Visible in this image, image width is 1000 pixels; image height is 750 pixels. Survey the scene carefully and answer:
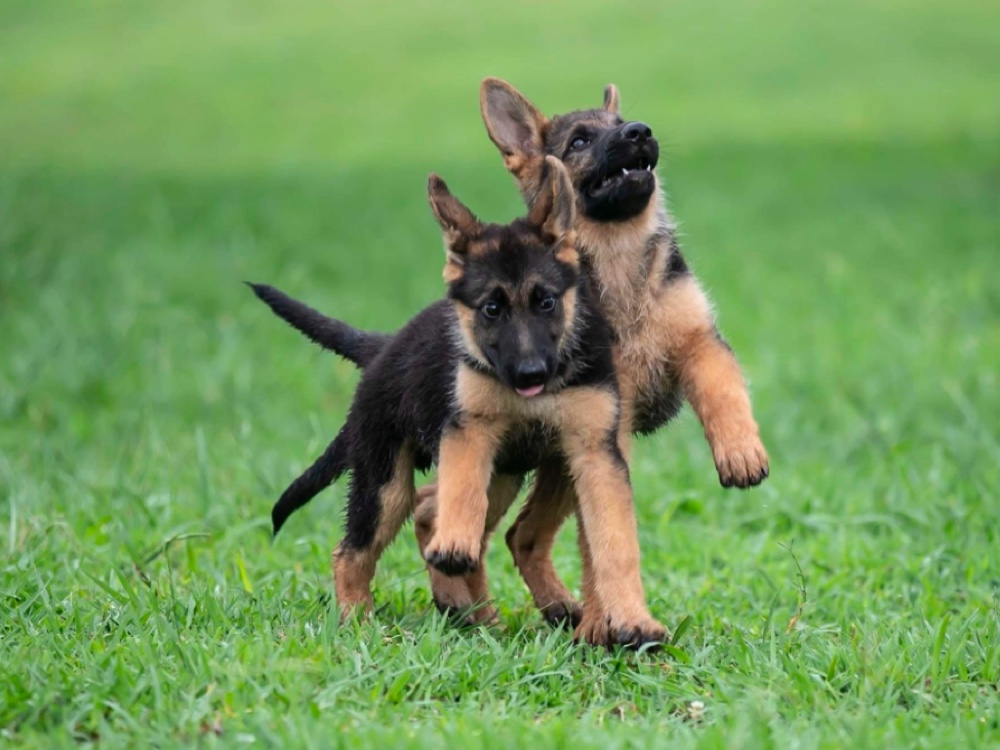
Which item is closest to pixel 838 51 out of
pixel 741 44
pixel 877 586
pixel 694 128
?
pixel 741 44

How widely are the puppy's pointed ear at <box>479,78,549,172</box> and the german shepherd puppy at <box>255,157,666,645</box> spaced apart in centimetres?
90

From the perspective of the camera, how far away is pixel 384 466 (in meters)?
5.50

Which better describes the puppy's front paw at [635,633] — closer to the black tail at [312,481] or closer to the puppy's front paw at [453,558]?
the puppy's front paw at [453,558]

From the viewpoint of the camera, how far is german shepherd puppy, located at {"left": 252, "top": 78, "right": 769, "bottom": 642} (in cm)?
533

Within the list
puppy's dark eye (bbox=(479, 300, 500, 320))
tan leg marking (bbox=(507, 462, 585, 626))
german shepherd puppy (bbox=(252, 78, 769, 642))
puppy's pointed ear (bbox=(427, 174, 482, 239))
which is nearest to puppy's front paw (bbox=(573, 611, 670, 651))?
german shepherd puppy (bbox=(252, 78, 769, 642))

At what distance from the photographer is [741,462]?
515cm

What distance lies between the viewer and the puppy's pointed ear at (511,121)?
19.7 feet

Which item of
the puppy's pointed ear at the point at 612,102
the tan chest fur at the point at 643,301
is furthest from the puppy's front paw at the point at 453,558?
the puppy's pointed ear at the point at 612,102

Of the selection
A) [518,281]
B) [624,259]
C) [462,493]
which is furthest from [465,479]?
[624,259]

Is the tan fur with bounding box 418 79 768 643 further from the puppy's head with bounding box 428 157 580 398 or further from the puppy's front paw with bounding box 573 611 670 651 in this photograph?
the puppy's head with bounding box 428 157 580 398

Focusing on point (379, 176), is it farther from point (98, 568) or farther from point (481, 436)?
point (481, 436)

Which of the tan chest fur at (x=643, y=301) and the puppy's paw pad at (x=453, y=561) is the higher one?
the tan chest fur at (x=643, y=301)

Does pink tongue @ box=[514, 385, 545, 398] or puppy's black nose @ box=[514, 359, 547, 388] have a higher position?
puppy's black nose @ box=[514, 359, 547, 388]

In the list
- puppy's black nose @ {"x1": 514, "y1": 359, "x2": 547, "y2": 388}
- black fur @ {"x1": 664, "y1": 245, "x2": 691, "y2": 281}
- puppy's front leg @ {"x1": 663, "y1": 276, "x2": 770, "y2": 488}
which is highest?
black fur @ {"x1": 664, "y1": 245, "x2": 691, "y2": 281}
